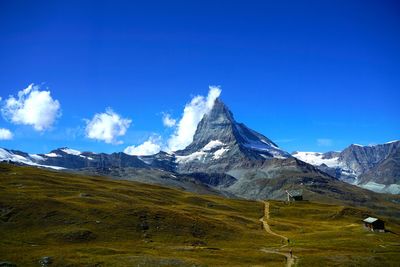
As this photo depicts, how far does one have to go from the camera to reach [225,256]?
9581 centimetres

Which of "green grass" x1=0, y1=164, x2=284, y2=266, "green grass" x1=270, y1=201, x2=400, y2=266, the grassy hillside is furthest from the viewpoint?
"green grass" x1=270, y1=201, x2=400, y2=266

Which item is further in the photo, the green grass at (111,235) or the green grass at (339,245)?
the green grass at (339,245)

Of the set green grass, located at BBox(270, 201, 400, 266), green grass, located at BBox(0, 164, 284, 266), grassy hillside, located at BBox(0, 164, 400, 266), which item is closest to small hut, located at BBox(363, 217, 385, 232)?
green grass, located at BBox(270, 201, 400, 266)

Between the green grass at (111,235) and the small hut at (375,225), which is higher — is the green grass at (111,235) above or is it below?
below

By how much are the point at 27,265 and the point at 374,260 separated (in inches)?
2607

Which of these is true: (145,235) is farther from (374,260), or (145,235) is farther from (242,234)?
(374,260)

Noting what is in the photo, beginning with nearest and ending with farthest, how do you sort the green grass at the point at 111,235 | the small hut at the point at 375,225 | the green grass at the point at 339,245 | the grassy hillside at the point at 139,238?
the green grass at the point at 111,235
the grassy hillside at the point at 139,238
the green grass at the point at 339,245
the small hut at the point at 375,225

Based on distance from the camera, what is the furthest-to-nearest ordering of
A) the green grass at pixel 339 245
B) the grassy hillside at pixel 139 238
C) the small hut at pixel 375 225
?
the small hut at pixel 375 225
the green grass at pixel 339 245
the grassy hillside at pixel 139 238

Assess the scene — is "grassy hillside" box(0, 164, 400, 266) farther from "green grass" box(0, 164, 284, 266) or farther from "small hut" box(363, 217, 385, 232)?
"small hut" box(363, 217, 385, 232)

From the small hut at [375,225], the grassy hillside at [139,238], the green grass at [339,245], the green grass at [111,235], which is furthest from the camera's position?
the small hut at [375,225]

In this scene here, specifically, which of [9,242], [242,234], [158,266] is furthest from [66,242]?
[242,234]

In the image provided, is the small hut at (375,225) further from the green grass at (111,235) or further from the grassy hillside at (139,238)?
the green grass at (111,235)

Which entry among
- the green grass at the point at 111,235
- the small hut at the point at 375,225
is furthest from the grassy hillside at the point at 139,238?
the small hut at the point at 375,225

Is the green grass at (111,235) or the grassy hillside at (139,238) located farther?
the grassy hillside at (139,238)
